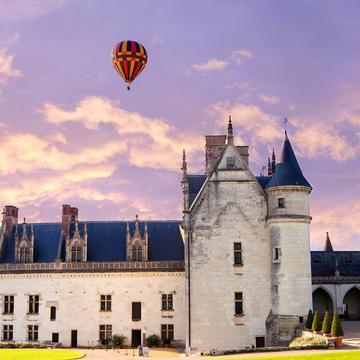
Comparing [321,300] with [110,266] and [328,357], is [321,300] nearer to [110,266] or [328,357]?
[110,266]

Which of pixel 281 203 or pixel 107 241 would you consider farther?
pixel 107 241

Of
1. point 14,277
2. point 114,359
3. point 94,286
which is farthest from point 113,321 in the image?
point 114,359

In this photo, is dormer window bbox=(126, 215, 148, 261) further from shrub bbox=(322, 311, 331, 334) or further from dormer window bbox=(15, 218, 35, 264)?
shrub bbox=(322, 311, 331, 334)

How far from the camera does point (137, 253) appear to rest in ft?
171

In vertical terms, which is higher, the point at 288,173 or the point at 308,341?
the point at 288,173

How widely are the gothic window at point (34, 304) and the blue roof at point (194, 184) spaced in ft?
49.5

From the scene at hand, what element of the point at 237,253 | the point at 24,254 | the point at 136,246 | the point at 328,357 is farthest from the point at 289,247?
the point at 24,254

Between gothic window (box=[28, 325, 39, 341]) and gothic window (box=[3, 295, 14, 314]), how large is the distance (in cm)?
211

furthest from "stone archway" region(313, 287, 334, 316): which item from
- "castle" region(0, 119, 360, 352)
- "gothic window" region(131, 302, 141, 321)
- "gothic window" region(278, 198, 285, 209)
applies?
"gothic window" region(278, 198, 285, 209)

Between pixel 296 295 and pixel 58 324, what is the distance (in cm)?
1935

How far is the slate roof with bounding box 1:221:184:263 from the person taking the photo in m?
52.8

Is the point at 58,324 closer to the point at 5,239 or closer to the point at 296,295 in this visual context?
the point at 5,239

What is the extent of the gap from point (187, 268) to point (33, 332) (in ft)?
48.2

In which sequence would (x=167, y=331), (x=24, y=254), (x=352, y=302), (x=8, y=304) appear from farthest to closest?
(x=352, y=302) → (x=24, y=254) → (x=8, y=304) → (x=167, y=331)
